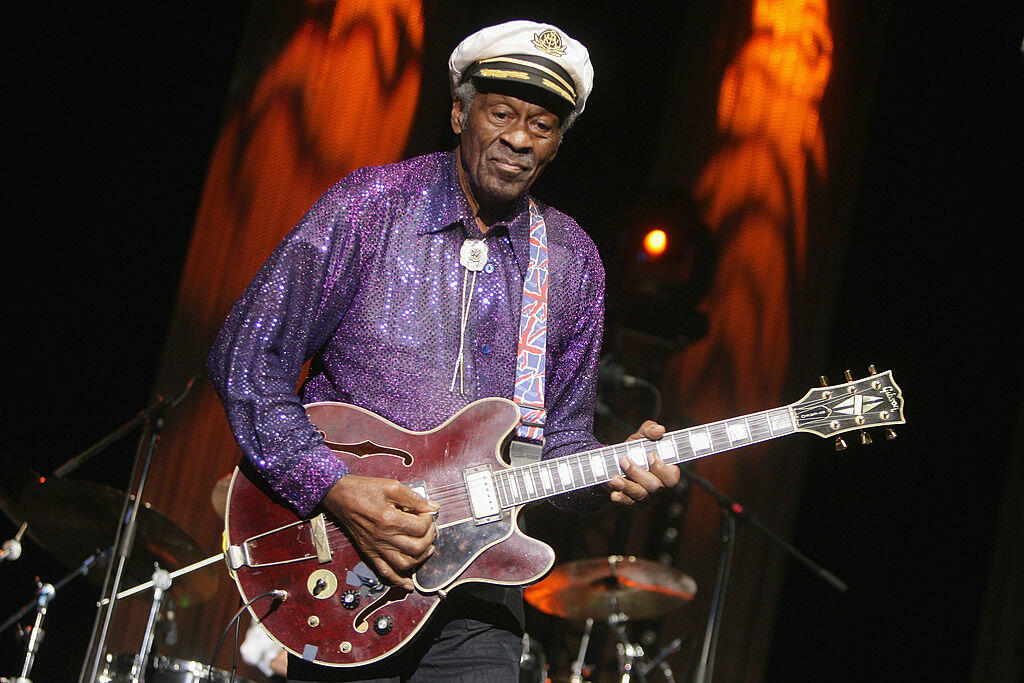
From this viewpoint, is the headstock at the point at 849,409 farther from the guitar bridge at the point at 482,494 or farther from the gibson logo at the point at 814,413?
the guitar bridge at the point at 482,494

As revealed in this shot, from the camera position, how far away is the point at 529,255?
2.56 m

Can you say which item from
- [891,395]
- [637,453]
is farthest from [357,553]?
[891,395]

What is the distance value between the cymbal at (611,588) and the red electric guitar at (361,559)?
262 cm

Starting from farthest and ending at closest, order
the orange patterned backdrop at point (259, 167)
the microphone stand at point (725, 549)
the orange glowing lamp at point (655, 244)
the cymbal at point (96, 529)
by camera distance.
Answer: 1. the orange glowing lamp at point (655, 244)
2. the orange patterned backdrop at point (259, 167)
3. the microphone stand at point (725, 549)
4. the cymbal at point (96, 529)

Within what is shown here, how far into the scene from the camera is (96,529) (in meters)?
3.95

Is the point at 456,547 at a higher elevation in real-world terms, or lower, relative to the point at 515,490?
lower

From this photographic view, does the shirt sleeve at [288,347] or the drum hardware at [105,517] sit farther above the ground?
the shirt sleeve at [288,347]

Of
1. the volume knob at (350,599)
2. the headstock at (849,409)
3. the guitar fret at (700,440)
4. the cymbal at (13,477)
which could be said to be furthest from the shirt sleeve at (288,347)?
the cymbal at (13,477)

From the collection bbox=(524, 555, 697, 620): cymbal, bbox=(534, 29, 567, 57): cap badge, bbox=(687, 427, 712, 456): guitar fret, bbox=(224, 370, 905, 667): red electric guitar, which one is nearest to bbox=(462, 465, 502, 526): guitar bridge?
bbox=(224, 370, 905, 667): red electric guitar

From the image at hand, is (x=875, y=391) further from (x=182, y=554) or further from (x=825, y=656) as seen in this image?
(x=825, y=656)

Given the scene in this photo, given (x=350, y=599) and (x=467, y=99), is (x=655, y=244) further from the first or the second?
(x=350, y=599)

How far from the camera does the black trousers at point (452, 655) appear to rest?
6.83 ft

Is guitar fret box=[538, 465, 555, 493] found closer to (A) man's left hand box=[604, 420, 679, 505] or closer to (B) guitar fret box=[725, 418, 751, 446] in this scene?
(A) man's left hand box=[604, 420, 679, 505]

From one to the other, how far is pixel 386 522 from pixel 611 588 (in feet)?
9.97
